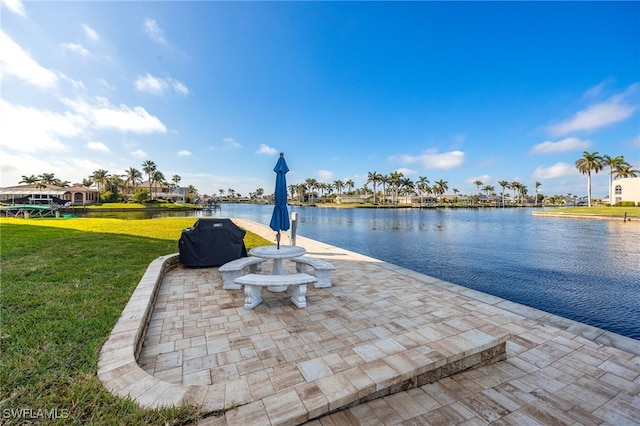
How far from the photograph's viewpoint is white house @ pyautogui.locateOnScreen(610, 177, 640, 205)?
2030 inches

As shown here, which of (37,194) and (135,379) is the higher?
(37,194)

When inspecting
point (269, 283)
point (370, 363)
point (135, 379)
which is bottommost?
point (370, 363)

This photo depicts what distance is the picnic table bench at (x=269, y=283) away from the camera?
4055 mm

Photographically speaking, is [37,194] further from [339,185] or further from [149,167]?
[339,185]

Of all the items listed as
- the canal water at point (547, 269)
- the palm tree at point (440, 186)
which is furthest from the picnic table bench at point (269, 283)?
the palm tree at point (440, 186)

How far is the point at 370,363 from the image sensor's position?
250 cm

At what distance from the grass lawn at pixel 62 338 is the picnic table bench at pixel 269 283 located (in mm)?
1645

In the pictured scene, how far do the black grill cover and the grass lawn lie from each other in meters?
1.06

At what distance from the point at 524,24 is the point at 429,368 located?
17168 millimetres

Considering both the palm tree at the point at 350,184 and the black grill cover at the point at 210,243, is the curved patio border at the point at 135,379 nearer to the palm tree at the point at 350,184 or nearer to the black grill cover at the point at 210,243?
the black grill cover at the point at 210,243

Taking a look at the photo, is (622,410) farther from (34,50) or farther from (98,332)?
(34,50)

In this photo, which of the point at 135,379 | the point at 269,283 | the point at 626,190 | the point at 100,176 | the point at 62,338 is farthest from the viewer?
the point at 100,176

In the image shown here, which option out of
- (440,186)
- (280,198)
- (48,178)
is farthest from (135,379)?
(440,186)

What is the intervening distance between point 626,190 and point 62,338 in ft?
266
